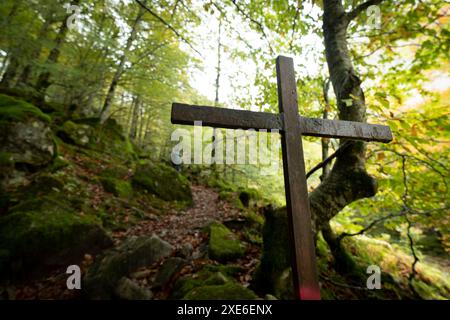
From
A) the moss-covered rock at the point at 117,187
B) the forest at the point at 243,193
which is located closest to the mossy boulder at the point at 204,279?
the forest at the point at 243,193

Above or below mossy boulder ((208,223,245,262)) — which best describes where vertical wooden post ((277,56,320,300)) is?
above

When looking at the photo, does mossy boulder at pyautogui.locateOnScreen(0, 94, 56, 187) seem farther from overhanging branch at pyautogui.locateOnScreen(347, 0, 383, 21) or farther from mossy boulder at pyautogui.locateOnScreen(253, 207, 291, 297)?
overhanging branch at pyautogui.locateOnScreen(347, 0, 383, 21)

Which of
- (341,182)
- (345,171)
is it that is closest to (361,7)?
(345,171)

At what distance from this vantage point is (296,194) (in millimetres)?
1563

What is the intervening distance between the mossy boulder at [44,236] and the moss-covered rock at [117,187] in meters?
2.13

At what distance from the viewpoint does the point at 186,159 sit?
1705 centimetres

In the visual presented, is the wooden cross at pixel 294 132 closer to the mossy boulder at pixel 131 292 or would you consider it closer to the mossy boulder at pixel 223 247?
the mossy boulder at pixel 131 292

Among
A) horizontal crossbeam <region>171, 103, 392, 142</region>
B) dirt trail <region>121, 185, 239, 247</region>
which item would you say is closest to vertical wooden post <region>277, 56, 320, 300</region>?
horizontal crossbeam <region>171, 103, 392, 142</region>

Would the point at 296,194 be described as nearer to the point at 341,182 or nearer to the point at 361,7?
the point at 341,182

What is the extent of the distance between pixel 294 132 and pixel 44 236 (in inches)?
178

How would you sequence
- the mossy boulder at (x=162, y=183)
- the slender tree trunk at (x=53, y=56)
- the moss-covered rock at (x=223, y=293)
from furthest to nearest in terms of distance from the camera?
1. the slender tree trunk at (x=53, y=56)
2. the mossy boulder at (x=162, y=183)
3. the moss-covered rock at (x=223, y=293)

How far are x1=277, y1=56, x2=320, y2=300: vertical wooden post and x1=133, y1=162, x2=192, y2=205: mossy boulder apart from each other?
7080mm

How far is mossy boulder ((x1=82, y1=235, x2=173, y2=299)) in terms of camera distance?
3025 mm

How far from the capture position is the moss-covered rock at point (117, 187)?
6.50 m
